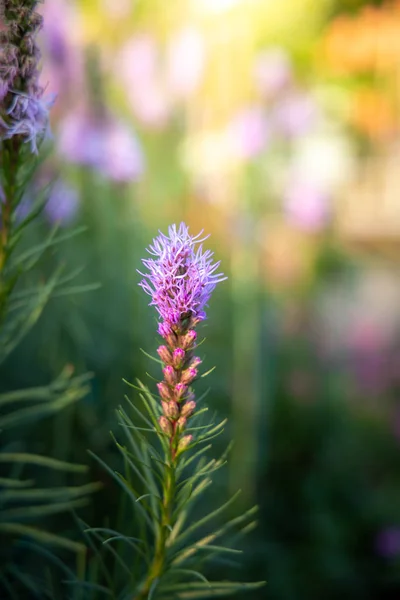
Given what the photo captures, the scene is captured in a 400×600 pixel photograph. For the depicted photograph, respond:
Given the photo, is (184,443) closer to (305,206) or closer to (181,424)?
(181,424)

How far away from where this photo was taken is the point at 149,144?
269 cm

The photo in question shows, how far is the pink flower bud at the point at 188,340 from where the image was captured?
18.0 inches

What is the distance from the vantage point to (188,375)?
0.47 m

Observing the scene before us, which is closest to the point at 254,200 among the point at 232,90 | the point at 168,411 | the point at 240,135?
the point at 240,135

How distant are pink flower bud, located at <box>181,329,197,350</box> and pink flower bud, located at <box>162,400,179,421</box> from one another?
0.04 meters

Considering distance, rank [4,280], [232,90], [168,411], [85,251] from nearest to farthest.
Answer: [168,411] < [4,280] < [85,251] < [232,90]

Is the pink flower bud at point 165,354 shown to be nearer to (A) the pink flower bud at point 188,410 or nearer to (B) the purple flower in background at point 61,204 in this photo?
(A) the pink flower bud at point 188,410

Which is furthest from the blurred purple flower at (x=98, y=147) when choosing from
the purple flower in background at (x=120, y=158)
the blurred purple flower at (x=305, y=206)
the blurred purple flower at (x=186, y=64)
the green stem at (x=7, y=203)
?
the green stem at (x=7, y=203)

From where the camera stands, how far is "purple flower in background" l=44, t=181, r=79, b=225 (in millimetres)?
1180

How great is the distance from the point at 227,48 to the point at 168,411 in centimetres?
174

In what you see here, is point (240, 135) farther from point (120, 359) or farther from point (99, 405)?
point (99, 405)

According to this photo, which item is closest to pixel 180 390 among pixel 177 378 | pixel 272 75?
pixel 177 378

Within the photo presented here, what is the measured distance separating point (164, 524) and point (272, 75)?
139 centimetres

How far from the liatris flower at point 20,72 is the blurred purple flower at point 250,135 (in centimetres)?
118
